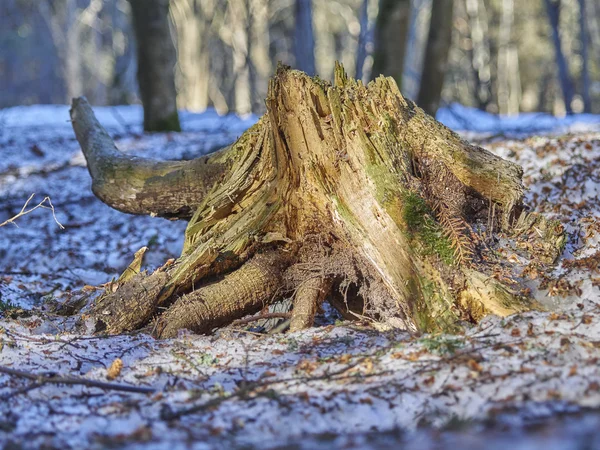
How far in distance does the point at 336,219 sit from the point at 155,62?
7752mm

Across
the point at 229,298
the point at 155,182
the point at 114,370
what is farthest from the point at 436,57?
the point at 114,370

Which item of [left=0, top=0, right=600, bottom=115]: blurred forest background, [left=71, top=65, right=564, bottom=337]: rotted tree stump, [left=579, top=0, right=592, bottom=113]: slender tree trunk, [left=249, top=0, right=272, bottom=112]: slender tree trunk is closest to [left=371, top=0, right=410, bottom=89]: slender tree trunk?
[left=0, top=0, right=600, bottom=115]: blurred forest background

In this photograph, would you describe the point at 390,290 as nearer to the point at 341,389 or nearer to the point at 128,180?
the point at 341,389

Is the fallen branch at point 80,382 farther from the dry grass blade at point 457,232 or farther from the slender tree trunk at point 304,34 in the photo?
the slender tree trunk at point 304,34

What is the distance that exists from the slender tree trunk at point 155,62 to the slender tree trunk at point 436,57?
476cm

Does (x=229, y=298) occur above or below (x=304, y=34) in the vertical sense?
below

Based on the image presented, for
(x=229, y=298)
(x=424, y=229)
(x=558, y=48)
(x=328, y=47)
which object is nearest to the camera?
(x=424, y=229)

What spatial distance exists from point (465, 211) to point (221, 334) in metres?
1.80

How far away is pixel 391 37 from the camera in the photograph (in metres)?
10.6

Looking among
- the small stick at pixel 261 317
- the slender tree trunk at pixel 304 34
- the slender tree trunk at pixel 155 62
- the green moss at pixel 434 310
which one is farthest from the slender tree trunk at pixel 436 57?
the green moss at pixel 434 310

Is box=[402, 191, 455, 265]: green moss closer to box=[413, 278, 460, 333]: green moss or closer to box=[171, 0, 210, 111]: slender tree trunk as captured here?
box=[413, 278, 460, 333]: green moss

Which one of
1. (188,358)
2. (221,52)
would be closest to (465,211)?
(188,358)

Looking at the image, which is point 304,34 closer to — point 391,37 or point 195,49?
point 391,37

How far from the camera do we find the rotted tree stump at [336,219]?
3559 mm
